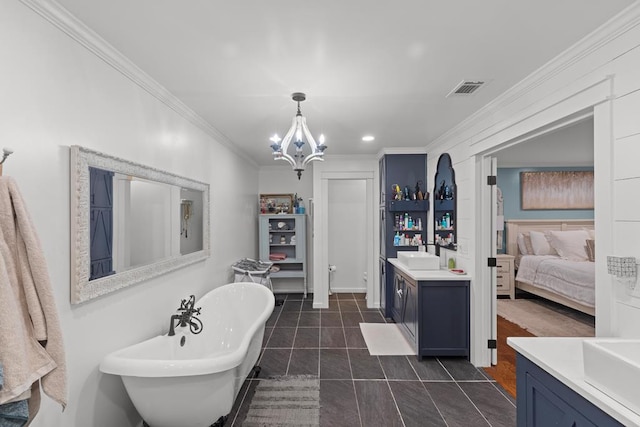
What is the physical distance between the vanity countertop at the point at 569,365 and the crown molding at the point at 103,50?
8.87 feet

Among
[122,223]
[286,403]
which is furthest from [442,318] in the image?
[122,223]

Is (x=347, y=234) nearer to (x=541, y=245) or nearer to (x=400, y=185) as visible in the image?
(x=400, y=185)

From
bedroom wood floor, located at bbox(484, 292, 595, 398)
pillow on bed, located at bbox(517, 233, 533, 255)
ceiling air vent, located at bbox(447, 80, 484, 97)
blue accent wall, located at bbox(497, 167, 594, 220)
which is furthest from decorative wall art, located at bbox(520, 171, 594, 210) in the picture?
ceiling air vent, located at bbox(447, 80, 484, 97)

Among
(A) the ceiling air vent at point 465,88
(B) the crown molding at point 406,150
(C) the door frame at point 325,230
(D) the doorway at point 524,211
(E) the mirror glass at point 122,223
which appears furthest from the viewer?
(C) the door frame at point 325,230

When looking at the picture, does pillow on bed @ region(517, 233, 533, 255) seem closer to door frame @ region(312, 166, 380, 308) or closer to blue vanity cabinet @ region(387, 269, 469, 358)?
door frame @ region(312, 166, 380, 308)

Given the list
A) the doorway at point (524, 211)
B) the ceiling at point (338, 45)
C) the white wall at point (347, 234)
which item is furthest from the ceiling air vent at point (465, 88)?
the white wall at point (347, 234)

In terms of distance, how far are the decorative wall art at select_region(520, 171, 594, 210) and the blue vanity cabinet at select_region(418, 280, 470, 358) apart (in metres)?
3.76

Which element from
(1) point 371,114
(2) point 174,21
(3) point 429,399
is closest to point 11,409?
(2) point 174,21

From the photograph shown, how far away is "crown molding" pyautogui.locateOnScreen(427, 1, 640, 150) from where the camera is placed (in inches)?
61.6

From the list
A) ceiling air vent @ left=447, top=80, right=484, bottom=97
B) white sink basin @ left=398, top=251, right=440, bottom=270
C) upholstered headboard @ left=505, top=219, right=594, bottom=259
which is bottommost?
white sink basin @ left=398, top=251, right=440, bottom=270

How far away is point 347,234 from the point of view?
6.34 meters

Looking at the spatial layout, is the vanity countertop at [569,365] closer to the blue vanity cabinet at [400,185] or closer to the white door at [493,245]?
the white door at [493,245]

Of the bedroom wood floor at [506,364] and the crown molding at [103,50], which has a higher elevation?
the crown molding at [103,50]

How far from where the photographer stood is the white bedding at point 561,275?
4.46 meters
